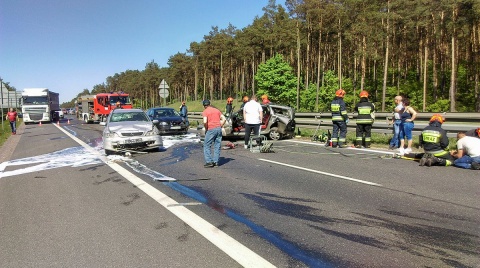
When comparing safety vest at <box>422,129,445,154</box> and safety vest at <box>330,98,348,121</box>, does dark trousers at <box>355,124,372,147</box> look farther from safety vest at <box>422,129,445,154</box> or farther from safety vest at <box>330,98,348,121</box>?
safety vest at <box>422,129,445,154</box>

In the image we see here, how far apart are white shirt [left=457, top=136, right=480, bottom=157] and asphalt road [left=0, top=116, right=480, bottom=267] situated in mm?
663

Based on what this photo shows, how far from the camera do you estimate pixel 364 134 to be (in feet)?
41.7

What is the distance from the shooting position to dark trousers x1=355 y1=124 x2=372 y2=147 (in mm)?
12431

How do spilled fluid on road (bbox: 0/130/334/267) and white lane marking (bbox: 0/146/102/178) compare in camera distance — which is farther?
white lane marking (bbox: 0/146/102/178)

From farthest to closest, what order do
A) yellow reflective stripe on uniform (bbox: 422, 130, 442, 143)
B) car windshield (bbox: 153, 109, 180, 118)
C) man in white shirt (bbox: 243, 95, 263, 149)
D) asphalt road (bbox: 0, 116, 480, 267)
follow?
1. car windshield (bbox: 153, 109, 180, 118)
2. man in white shirt (bbox: 243, 95, 263, 149)
3. yellow reflective stripe on uniform (bbox: 422, 130, 442, 143)
4. asphalt road (bbox: 0, 116, 480, 267)

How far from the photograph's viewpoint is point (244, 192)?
21.6 ft

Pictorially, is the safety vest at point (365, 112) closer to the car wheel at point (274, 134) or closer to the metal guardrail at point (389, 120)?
the metal guardrail at point (389, 120)

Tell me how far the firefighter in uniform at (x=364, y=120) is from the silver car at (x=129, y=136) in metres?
6.64

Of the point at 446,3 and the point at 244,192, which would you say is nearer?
the point at 244,192

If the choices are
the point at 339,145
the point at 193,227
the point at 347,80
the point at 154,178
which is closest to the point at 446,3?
the point at 347,80

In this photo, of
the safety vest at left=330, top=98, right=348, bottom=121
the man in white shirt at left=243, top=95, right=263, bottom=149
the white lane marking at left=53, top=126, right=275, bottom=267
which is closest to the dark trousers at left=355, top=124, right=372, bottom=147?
the safety vest at left=330, top=98, right=348, bottom=121

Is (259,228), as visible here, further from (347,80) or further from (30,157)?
(347,80)

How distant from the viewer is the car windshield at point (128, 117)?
13388mm

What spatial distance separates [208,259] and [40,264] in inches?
65.4
